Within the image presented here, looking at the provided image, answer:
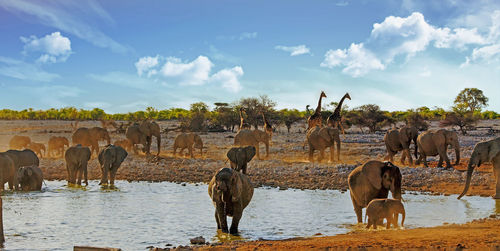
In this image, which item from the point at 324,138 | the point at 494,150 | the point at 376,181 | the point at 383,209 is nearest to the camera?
the point at 383,209

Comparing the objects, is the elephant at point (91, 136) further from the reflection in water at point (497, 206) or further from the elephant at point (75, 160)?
the reflection in water at point (497, 206)

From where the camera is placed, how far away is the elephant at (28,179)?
17484mm

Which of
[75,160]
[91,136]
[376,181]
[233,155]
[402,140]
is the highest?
[91,136]

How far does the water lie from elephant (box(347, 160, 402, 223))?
82cm

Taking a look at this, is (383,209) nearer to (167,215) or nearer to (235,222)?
(235,222)

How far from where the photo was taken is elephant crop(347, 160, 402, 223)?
426 inches

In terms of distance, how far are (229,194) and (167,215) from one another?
11.8ft

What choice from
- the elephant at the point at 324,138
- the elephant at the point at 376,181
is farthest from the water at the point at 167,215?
the elephant at the point at 324,138

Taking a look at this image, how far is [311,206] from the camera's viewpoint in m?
14.3

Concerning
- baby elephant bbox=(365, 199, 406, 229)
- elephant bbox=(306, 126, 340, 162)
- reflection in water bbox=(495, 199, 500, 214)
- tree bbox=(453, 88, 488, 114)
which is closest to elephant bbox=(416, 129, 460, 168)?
elephant bbox=(306, 126, 340, 162)

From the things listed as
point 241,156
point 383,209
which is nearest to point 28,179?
point 241,156

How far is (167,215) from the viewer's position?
13023mm

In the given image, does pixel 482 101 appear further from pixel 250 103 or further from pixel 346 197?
pixel 346 197

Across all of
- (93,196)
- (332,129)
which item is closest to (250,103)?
(332,129)
